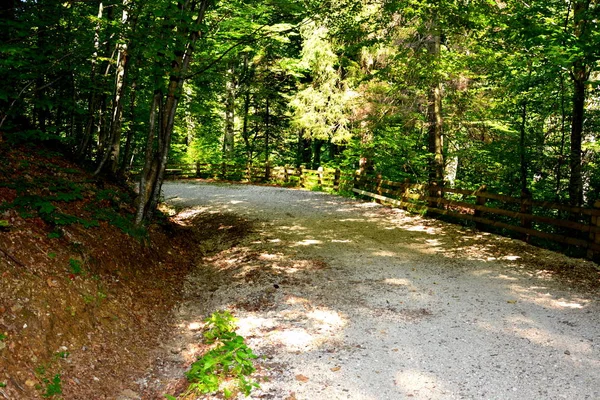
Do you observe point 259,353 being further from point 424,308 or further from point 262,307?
point 424,308

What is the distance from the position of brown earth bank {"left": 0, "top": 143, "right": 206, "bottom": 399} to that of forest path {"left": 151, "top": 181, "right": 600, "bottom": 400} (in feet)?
1.65

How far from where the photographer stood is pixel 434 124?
12352 mm

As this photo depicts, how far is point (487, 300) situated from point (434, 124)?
808 centimetres

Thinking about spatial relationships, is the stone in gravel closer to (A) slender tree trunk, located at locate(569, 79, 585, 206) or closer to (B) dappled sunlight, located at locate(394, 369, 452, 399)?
(B) dappled sunlight, located at locate(394, 369, 452, 399)

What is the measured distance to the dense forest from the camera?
20.5ft

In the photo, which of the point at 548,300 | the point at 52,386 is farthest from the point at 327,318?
the point at 548,300

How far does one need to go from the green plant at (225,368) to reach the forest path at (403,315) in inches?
7.0

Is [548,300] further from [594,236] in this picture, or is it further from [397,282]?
[594,236]

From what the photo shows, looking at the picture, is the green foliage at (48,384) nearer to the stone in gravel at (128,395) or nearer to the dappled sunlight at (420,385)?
the stone in gravel at (128,395)

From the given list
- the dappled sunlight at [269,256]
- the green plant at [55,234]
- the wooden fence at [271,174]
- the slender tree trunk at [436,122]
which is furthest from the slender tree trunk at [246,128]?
the green plant at [55,234]

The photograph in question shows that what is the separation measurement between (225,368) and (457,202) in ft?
26.0

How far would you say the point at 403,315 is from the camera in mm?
4934

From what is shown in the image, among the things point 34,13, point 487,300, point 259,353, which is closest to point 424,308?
point 487,300

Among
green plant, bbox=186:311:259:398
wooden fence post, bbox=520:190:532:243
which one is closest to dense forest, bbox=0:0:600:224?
wooden fence post, bbox=520:190:532:243
